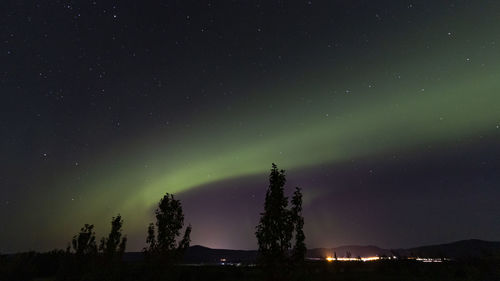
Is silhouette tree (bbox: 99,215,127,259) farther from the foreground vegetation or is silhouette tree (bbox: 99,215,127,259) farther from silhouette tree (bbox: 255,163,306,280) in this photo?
silhouette tree (bbox: 255,163,306,280)

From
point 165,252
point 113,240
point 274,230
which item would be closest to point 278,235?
point 274,230

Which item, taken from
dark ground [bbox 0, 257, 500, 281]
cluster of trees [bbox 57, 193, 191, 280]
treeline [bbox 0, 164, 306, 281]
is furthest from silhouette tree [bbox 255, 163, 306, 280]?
dark ground [bbox 0, 257, 500, 281]

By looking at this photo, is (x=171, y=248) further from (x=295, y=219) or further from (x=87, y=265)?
(x=87, y=265)

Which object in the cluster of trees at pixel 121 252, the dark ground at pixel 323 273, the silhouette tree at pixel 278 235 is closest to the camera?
the silhouette tree at pixel 278 235

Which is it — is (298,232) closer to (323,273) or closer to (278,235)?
(278,235)

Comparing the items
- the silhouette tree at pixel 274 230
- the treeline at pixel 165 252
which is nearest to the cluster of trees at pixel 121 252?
the treeline at pixel 165 252

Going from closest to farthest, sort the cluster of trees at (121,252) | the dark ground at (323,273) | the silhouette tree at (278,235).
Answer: the silhouette tree at (278,235) → the cluster of trees at (121,252) → the dark ground at (323,273)

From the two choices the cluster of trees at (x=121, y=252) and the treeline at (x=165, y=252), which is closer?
the treeline at (x=165, y=252)

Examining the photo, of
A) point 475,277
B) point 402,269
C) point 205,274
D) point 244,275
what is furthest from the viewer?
point 402,269

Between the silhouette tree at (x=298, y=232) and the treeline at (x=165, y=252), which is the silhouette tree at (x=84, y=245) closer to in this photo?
the treeline at (x=165, y=252)

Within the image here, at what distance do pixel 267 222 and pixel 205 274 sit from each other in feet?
150

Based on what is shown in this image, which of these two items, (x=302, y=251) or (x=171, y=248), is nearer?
(x=302, y=251)

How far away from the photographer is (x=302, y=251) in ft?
49.8

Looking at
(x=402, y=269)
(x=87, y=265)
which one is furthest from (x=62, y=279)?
(x=402, y=269)
